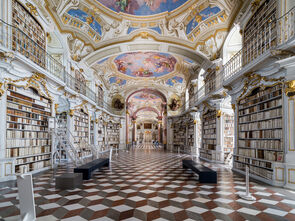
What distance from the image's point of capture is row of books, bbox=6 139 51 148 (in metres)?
6.45

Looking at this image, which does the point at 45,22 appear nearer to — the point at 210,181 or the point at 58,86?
the point at 58,86

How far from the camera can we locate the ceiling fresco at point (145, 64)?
16359mm

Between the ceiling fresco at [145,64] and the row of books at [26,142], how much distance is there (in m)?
9.83

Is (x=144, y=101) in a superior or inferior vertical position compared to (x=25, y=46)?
superior

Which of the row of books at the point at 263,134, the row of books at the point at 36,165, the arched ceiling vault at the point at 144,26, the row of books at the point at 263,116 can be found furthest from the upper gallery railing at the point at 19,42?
→ the row of books at the point at 263,134

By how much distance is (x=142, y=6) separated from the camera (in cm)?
1096

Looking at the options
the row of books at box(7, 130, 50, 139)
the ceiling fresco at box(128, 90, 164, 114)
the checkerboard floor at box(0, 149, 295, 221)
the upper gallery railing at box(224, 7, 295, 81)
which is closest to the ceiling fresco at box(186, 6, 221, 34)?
the upper gallery railing at box(224, 7, 295, 81)

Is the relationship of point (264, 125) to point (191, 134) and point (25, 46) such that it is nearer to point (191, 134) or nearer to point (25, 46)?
point (25, 46)

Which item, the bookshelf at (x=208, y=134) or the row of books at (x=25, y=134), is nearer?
the row of books at (x=25, y=134)

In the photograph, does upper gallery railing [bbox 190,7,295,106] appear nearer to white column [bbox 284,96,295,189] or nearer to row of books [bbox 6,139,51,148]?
white column [bbox 284,96,295,189]

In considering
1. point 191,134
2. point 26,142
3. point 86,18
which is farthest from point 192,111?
point 26,142

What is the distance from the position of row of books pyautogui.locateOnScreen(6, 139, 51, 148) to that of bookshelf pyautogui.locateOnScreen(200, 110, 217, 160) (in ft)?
27.7

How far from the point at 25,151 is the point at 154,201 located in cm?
517

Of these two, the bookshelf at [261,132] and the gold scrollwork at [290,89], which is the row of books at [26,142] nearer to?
the bookshelf at [261,132]
